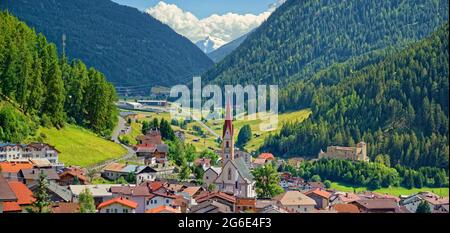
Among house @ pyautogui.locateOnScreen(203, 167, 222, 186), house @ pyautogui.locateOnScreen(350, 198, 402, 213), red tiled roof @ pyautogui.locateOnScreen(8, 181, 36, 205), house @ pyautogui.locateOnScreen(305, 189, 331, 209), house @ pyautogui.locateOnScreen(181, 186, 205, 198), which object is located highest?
house @ pyautogui.locateOnScreen(203, 167, 222, 186)

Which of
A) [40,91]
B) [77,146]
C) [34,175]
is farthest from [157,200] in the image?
[40,91]

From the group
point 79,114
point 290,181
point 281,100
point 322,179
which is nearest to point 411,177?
point 322,179

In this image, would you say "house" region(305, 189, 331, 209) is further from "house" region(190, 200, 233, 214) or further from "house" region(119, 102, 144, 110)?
"house" region(119, 102, 144, 110)

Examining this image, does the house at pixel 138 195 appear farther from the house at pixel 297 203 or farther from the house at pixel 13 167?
the house at pixel 13 167

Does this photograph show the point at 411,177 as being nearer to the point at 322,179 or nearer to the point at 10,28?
the point at 322,179

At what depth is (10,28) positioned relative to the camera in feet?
228

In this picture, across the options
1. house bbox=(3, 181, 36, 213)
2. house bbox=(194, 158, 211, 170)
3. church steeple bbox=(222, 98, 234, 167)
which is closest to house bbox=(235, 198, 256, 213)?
house bbox=(3, 181, 36, 213)

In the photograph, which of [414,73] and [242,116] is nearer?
[414,73]

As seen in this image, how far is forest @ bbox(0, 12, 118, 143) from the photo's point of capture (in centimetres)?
6129

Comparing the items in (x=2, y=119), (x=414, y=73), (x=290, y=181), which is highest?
(x=414, y=73)

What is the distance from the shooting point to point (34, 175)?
50219 mm
